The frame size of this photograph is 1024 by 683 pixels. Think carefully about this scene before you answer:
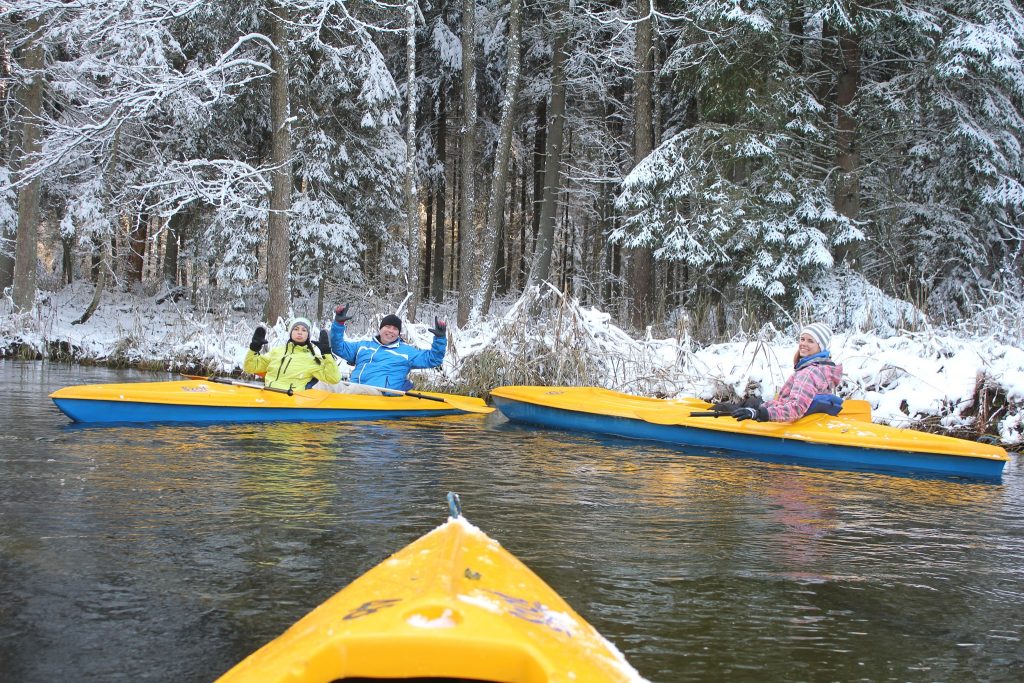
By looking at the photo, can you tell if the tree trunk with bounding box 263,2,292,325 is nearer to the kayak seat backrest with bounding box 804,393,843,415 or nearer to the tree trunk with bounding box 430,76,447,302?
the tree trunk with bounding box 430,76,447,302

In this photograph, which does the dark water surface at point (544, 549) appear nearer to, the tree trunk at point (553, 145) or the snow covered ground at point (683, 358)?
the snow covered ground at point (683, 358)

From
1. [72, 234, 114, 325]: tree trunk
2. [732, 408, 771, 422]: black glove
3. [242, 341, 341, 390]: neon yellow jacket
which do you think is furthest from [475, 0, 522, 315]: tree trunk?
[732, 408, 771, 422]: black glove

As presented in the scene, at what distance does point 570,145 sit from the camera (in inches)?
884

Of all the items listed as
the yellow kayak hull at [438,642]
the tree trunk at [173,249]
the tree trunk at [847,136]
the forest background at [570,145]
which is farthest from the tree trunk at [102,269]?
the yellow kayak hull at [438,642]

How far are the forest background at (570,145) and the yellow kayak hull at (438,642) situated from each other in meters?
8.52

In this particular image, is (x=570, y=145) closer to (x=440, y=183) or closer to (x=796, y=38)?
(x=440, y=183)

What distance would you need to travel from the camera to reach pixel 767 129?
1349 cm

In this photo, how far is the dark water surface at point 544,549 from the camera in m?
2.96

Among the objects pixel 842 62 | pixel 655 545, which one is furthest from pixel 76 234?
pixel 655 545

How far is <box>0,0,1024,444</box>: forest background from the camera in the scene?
12.8 meters

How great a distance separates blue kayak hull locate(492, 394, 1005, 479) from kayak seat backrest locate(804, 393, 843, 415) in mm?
374

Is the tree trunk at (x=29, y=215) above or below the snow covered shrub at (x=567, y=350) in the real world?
above

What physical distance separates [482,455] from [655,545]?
284cm

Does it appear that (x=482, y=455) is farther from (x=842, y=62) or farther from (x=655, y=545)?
(x=842, y=62)
